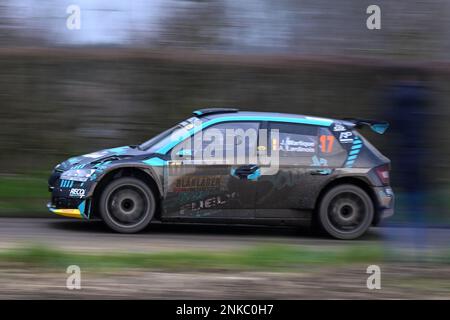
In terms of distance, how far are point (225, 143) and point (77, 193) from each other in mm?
2055

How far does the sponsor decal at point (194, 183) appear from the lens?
9406mm

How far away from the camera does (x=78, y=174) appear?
941 cm

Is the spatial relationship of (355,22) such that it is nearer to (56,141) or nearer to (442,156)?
(442,156)

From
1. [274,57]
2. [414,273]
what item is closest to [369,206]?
[414,273]

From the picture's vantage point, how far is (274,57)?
560 inches

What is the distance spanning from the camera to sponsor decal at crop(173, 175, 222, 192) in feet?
30.9

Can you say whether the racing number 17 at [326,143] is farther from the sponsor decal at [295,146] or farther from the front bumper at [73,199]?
the front bumper at [73,199]

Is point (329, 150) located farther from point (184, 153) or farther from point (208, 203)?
point (184, 153)

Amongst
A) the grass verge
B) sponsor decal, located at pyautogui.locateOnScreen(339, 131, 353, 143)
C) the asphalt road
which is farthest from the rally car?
the grass verge

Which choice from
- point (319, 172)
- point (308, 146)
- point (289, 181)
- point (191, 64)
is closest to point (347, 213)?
point (319, 172)

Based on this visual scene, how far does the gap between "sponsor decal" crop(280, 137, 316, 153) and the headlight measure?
256 cm

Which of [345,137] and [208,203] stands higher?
[345,137]

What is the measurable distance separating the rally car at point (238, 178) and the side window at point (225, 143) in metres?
0.01

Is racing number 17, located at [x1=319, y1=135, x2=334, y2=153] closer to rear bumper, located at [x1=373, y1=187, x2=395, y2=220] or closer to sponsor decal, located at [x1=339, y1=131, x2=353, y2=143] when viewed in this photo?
sponsor decal, located at [x1=339, y1=131, x2=353, y2=143]
